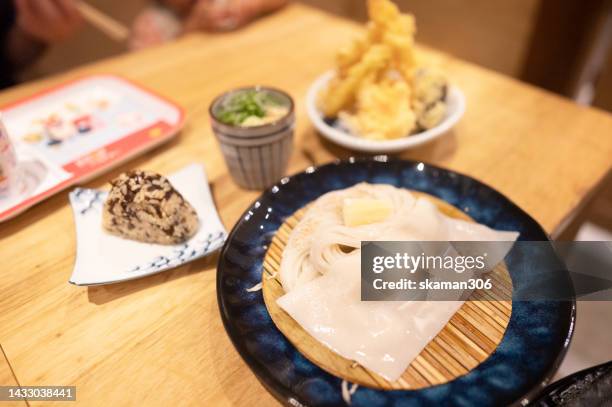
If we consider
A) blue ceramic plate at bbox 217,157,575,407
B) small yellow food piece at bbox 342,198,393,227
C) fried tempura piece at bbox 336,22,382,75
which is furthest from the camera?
fried tempura piece at bbox 336,22,382,75

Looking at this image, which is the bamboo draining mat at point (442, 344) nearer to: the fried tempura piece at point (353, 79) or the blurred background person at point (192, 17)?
the fried tempura piece at point (353, 79)

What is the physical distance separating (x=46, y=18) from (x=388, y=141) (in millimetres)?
2106

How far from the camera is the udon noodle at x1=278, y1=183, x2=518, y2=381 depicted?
835 mm

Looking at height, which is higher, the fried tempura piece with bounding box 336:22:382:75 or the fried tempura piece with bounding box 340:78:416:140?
the fried tempura piece with bounding box 336:22:382:75

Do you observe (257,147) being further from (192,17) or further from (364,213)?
(192,17)

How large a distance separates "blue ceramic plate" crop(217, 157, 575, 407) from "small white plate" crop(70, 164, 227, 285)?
128mm

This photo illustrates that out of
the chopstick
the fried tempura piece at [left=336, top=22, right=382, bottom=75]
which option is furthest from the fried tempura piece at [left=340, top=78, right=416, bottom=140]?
the chopstick

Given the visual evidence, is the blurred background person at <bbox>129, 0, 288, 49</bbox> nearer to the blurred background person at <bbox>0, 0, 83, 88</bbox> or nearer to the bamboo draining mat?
the blurred background person at <bbox>0, 0, 83, 88</bbox>

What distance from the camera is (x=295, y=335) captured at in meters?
0.85

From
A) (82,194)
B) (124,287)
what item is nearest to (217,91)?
(82,194)

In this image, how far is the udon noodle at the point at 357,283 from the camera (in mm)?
835

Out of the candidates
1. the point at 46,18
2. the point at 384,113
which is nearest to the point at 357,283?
the point at 384,113

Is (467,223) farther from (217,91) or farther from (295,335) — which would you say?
(217,91)

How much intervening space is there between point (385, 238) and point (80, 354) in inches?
26.7
